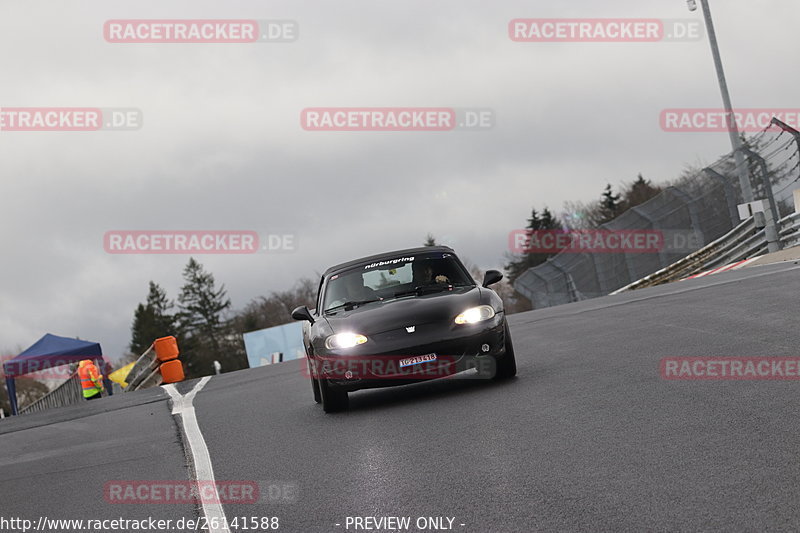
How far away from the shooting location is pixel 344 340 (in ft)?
31.5

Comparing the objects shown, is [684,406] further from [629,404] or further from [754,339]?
[754,339]

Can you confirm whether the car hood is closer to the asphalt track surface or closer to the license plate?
the license plate

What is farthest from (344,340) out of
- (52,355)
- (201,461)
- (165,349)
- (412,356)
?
(52,355)

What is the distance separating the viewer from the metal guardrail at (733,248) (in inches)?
1003

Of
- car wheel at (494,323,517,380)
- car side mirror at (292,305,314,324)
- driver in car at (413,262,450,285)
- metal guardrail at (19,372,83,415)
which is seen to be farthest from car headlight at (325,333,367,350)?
metal guardrail at (19,372,83,415)

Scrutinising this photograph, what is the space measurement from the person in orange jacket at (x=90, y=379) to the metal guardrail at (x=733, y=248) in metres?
15.7

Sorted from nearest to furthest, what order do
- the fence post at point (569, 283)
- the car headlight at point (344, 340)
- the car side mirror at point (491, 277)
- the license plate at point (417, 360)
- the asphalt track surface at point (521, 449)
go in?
the asphalt track surface at point (521, 449) < the license plate at point (417, 360) < the car headlight at point (344, 340) < the car side mirror at point (491, 277) < the fence post at point (569, 283)

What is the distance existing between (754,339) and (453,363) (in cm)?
275

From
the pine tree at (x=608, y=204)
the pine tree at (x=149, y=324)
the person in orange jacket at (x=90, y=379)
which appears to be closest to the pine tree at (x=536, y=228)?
the pine tree at (x=608, y=204)

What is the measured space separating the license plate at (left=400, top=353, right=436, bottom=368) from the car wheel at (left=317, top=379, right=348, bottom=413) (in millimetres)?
675

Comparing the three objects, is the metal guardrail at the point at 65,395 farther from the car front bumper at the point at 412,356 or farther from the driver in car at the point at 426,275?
the car front bumper at the point at 412,356

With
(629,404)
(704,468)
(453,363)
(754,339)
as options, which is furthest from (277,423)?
(704,468)

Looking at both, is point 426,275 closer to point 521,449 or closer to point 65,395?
point 521,449

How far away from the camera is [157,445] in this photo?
29.8 ft
